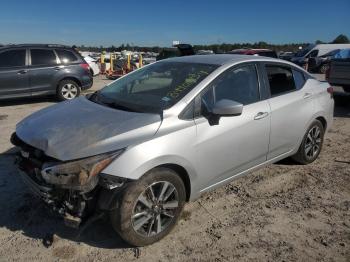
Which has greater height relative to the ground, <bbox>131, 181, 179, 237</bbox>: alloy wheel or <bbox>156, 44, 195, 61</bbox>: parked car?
<bbox>156, 44, 195, 61</bbox>: parked car

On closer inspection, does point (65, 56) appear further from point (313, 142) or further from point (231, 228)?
point (231, 228)

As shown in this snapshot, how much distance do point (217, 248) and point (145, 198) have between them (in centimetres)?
81

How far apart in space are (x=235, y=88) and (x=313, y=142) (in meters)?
1.95

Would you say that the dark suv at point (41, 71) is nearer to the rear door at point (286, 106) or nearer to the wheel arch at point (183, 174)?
the rear door at point (286, 106)

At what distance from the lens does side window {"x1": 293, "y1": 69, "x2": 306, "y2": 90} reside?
516cm

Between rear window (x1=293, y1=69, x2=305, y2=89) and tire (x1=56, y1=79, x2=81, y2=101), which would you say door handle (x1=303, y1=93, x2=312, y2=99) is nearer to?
rear window (x1=293, y1=69, x2=305, y2=89)

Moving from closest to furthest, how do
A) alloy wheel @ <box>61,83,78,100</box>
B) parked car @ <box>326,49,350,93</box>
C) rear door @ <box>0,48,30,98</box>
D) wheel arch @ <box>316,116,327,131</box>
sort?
wheel arch @ <box>316,116,327,131</box> → rear door @ <box>0,48,30,98</box> → parked car @ <box>326,49,350,93</box> → alloy wheel @ <box>61,83,78,100</box>

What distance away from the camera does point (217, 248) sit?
3.46 m

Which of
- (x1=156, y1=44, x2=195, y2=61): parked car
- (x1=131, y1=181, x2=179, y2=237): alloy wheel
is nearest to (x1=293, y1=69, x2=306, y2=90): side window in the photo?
(x1=131, y1=181, x2=179, y2=237): alloy wheel

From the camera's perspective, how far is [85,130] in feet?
11.3

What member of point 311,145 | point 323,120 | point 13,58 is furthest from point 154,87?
point 13,58

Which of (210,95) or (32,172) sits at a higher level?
(210,95)

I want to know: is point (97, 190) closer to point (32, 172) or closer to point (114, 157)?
point (114, 157)

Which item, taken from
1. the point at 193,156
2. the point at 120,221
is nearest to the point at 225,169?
the point at 193,156
